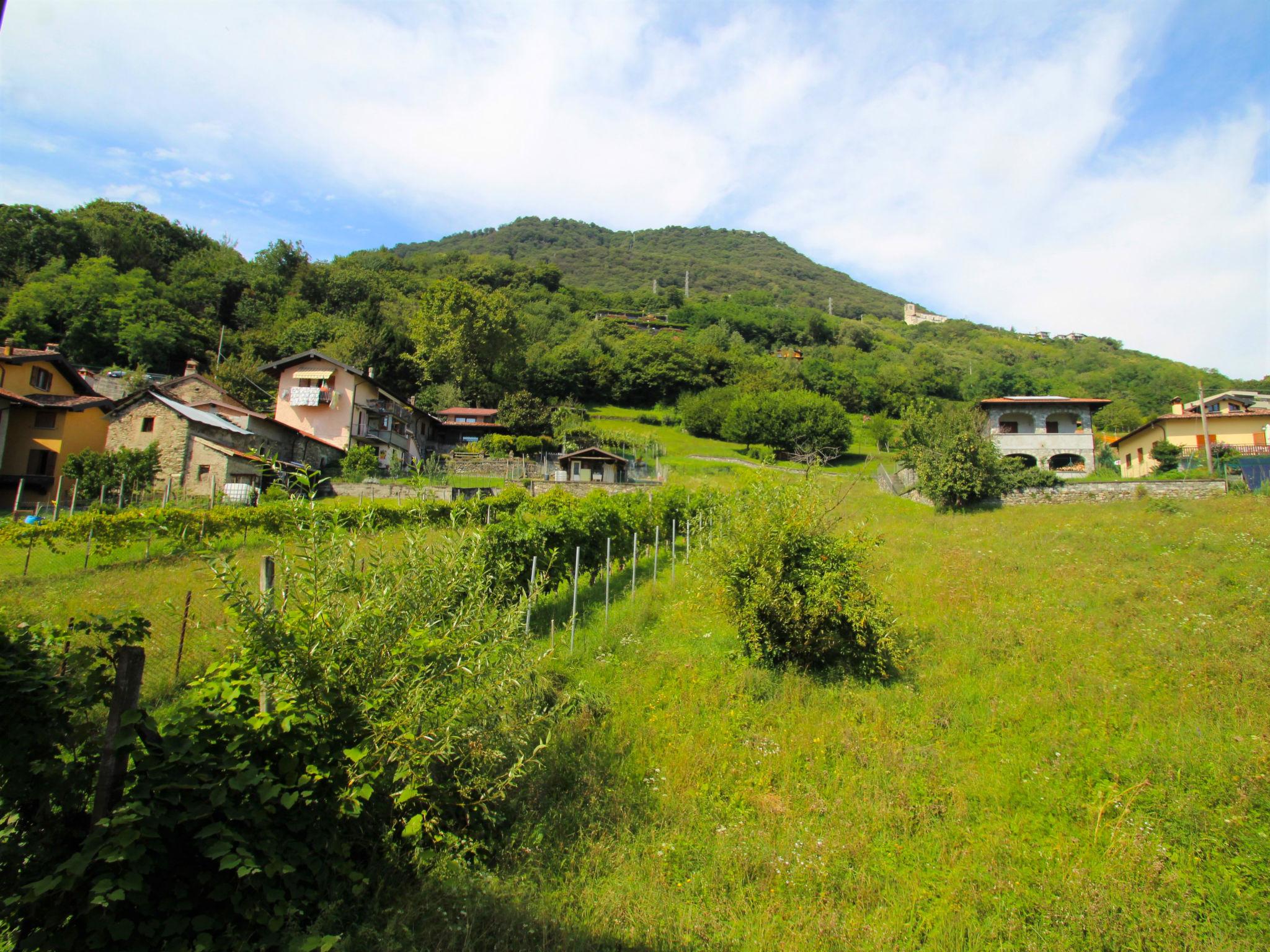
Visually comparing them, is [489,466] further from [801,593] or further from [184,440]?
[801,593]

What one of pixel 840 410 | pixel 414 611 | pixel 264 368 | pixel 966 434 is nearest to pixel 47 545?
pixel 414 611

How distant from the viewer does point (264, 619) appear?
3895 millimetres

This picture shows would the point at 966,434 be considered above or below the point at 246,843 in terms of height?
above

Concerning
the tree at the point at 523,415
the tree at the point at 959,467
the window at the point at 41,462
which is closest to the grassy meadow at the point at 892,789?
the tree at the point at 959,467

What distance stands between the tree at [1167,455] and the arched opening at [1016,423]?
6622mm

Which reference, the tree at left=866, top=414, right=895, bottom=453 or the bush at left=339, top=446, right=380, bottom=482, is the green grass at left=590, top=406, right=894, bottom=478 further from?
→ the bush at left=339, top=446, right=380, bottom=482

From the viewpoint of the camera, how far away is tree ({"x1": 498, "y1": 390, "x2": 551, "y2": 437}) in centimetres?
5306

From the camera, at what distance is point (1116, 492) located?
27.4 meters

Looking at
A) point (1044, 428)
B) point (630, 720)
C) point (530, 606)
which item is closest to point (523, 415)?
point (1044, 428)

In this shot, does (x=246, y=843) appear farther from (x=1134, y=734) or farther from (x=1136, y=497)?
(x=1136, y=497)

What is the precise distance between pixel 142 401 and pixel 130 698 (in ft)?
115

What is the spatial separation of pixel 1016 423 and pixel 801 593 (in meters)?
39.8

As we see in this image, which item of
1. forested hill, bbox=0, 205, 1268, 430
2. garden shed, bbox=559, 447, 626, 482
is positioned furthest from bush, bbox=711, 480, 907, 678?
forested hill, bbox=0, 205, 1268, 430

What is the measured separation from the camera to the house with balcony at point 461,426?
5378 cm
